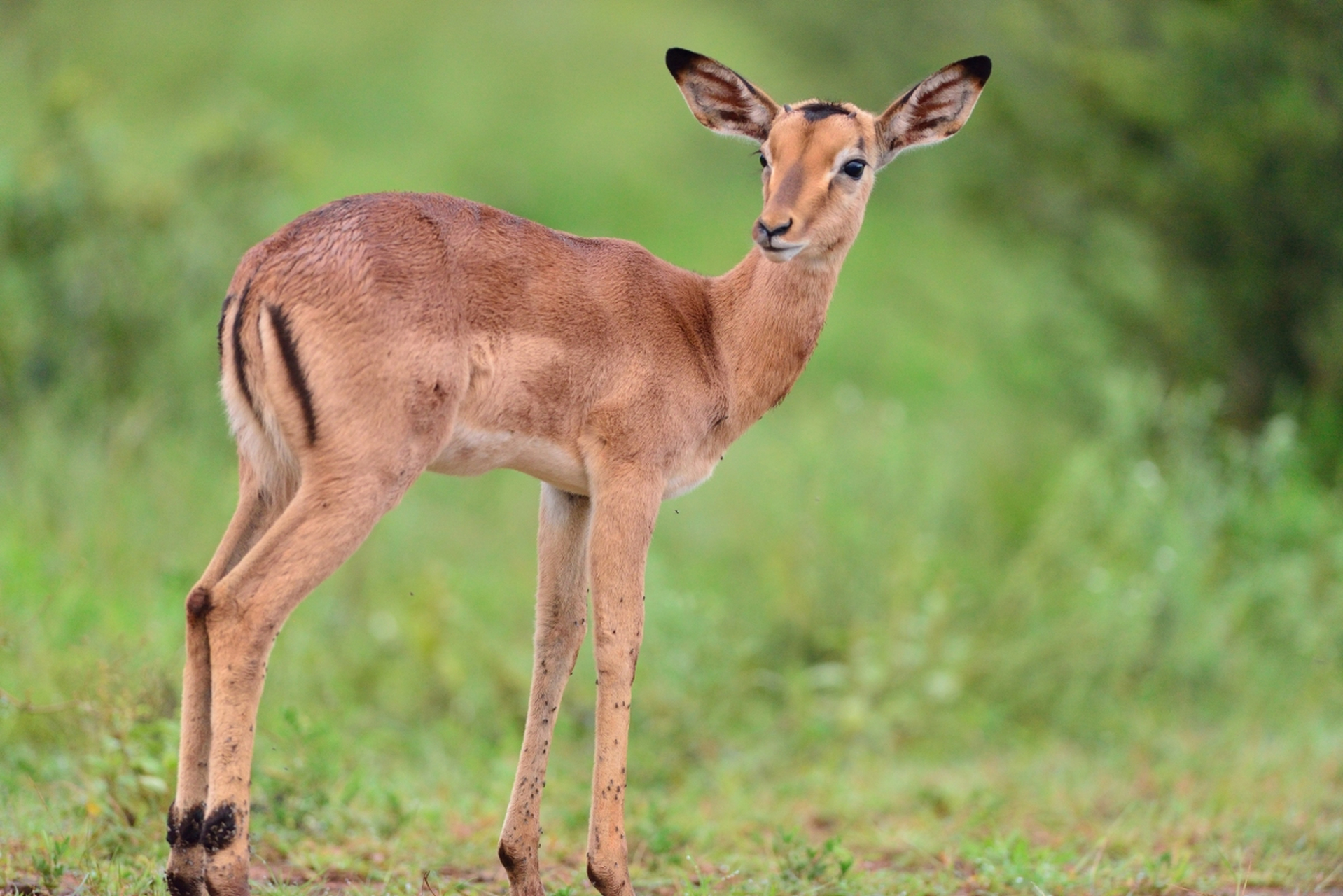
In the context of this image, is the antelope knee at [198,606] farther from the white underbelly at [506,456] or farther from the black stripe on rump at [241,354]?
the white underbelly at [506,456]

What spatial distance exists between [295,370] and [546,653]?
128 centimetres

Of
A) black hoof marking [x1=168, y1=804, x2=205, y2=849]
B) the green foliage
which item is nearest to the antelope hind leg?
black hoof marking [x1=168, y1=804, x2=205, y2=849]

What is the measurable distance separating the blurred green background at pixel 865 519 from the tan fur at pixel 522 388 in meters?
1.10

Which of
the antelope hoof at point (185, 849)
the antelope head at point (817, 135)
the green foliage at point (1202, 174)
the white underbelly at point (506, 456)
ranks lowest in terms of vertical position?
the antelope hoof at point (185, 849)

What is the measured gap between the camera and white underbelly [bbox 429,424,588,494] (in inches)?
164

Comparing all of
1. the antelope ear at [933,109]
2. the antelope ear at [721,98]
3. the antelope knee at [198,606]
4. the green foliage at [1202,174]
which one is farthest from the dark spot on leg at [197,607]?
the green foliage at [1202,174]

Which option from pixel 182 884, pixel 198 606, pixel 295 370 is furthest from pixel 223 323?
pixel 182 884

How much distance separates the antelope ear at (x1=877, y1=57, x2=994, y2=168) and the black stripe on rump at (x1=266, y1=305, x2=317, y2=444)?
2.13m

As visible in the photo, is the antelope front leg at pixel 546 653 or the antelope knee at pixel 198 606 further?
the antelope front leg at pixel 546 653

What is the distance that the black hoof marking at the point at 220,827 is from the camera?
3.76 metres

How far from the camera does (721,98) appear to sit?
16.5ft

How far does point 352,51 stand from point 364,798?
21573 millimetres

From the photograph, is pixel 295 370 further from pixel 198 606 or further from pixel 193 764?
pixel 193 764

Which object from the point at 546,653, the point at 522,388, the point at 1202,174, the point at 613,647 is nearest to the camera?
the point at 522,388
